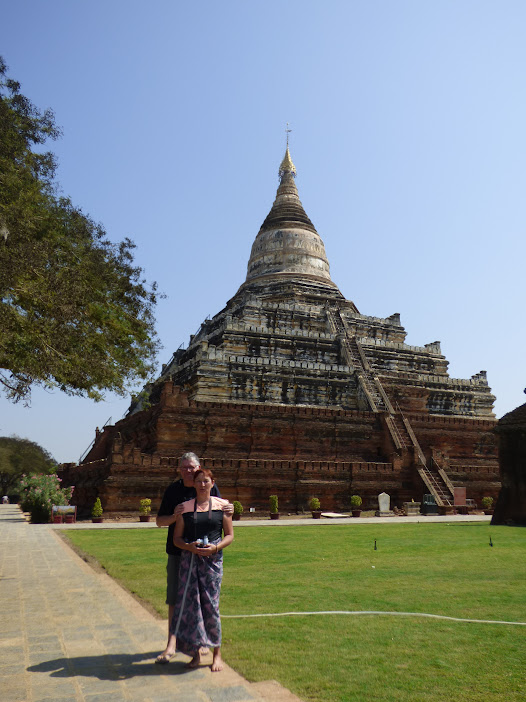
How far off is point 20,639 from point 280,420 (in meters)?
25.4

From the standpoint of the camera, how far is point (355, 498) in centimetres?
2811

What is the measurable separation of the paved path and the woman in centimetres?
27

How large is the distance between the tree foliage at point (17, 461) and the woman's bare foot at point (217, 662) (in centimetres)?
6404

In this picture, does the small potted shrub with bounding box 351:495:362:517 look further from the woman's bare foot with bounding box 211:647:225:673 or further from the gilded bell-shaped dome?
the gilded bell-shaped dome

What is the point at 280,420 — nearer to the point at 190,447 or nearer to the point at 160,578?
the point at 190,447

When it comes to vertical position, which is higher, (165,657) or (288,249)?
(288,249)

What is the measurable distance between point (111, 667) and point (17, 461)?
6630cm

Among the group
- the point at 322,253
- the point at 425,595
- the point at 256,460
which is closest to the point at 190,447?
the point at 256,460

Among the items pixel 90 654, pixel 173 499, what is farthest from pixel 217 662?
pixel 173 499

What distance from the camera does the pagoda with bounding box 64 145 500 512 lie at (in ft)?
92.8

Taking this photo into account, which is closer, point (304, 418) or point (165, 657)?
point (165, 657)

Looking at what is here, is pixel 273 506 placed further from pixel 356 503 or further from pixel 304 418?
pixel 304 418

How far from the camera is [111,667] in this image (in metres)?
5.34

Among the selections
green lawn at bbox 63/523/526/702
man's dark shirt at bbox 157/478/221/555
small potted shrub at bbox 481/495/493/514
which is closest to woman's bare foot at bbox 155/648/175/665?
green lawn at bbox 63/523/526/702
